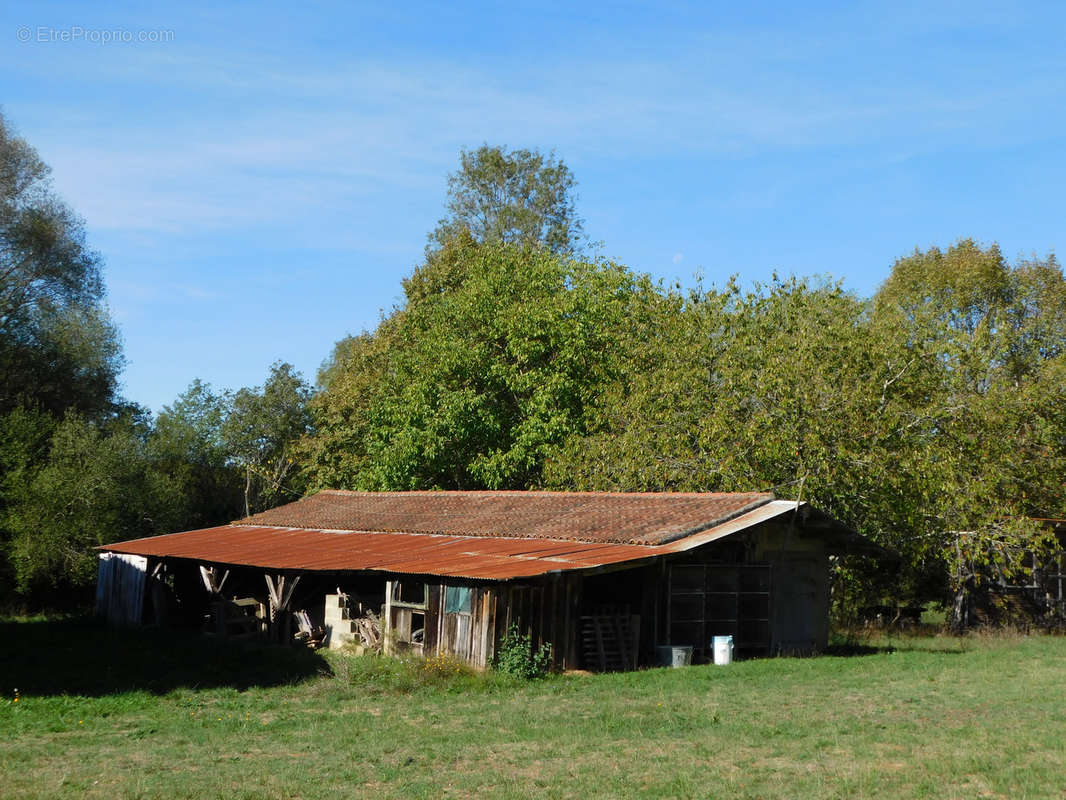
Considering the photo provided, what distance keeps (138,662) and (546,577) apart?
889cm

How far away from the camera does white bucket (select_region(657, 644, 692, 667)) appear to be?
21062 mm

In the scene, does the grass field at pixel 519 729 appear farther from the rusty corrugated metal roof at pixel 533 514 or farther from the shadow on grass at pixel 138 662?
the rusty corrugated metal roof at pixel 533 514

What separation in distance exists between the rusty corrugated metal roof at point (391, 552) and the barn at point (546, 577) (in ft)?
0.22

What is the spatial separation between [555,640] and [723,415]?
10516 mm

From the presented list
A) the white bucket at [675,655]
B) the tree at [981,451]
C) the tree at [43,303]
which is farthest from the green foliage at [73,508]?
the tree at [981,451]

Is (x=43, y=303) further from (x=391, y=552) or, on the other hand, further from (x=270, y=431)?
(x=391, y=552)

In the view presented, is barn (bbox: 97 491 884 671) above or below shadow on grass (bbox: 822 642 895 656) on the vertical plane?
above

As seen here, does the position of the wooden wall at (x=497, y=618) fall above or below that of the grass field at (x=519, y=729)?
above

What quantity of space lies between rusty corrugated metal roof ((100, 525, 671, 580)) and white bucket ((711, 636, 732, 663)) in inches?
114

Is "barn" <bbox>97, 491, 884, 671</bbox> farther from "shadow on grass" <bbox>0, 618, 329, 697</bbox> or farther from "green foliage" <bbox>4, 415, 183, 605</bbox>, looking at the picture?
"green foliage" <bbox>4, 415, 183, 605</bbox>

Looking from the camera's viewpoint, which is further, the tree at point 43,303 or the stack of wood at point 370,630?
the tree at point 43,303

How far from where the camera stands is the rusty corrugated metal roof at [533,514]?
22.5 metres

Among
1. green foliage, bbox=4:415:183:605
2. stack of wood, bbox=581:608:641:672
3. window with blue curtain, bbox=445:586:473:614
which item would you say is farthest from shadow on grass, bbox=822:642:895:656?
green foliage, bbox=4:415:183:605

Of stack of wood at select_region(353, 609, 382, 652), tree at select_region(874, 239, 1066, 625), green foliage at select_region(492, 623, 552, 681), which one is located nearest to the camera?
green foliage at select_region(492, 623, 552, 681)
